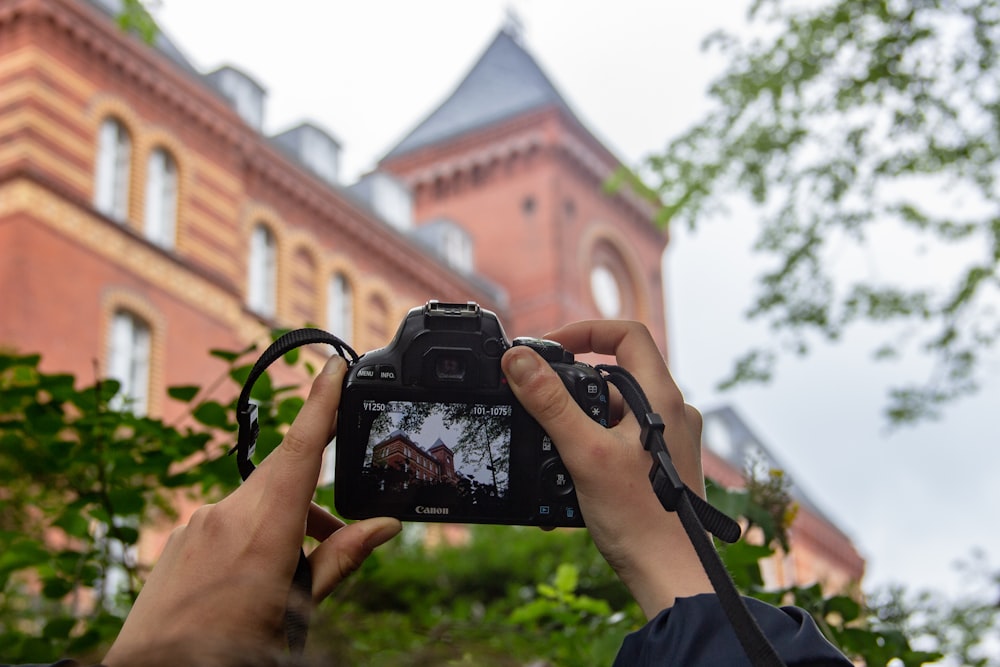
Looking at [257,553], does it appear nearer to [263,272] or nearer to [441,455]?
[441,455]

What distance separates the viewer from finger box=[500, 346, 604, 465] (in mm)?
1498

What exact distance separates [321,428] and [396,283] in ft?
75.0

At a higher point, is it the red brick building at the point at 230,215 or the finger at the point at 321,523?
the red brick building at the point at 230,215

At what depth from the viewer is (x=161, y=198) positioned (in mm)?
18656

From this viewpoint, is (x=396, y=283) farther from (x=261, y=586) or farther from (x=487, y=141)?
(x=261, y=586)

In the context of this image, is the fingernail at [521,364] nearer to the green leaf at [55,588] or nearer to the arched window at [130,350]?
the green leaf at [55,588]

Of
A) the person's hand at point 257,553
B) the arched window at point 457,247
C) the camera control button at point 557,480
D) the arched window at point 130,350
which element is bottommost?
the person's hand at point 257,553

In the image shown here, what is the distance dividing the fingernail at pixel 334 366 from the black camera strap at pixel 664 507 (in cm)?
4

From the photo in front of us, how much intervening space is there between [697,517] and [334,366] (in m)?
0.53

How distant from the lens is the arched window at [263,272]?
67.8 feet

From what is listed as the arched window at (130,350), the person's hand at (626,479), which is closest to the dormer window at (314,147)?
the arched window at (130,350)

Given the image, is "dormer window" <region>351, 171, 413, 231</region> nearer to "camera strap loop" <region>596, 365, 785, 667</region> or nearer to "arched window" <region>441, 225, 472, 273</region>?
"arched window" <region>441, 225, 472, 273</region>

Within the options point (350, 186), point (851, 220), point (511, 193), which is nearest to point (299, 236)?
point (350, 186)

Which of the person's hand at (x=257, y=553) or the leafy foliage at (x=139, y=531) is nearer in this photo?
the person's hand at (x=257, y=553)
